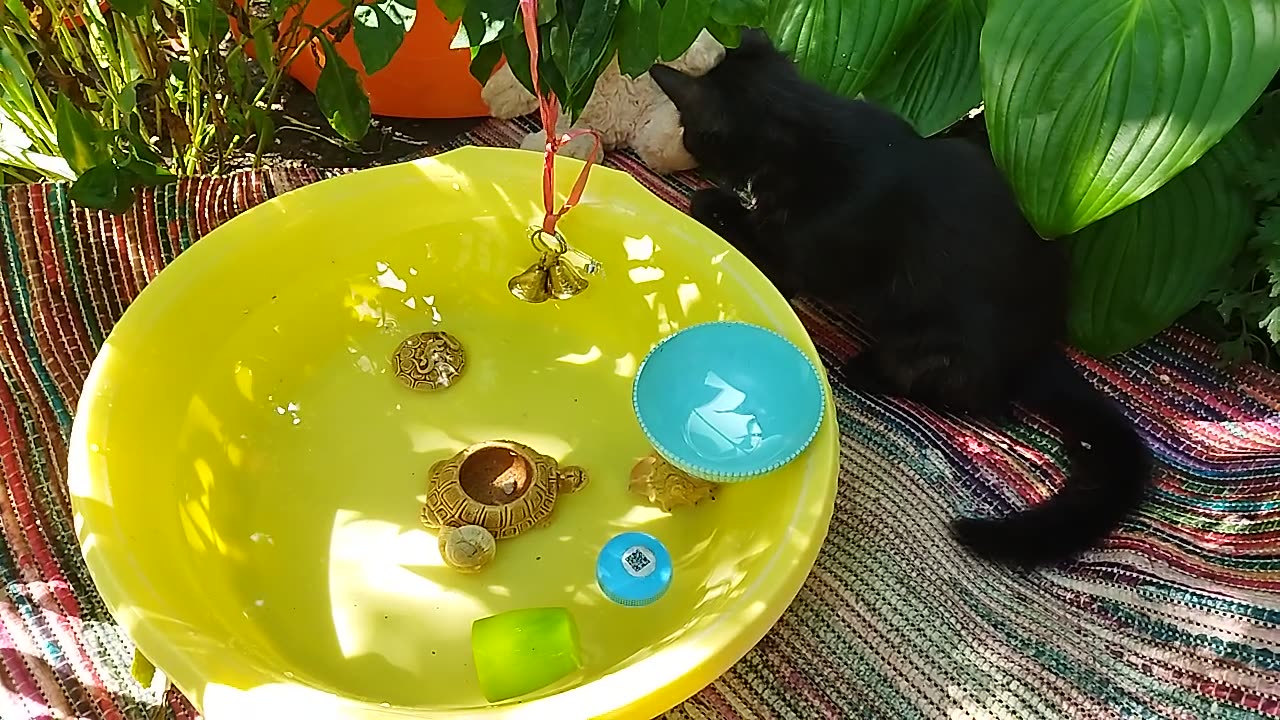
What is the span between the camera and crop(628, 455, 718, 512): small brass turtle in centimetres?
103

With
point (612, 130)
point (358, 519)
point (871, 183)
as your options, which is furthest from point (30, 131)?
point (871, 183)

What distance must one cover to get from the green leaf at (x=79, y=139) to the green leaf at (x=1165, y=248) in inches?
40.8

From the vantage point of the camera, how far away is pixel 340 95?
1.05 m

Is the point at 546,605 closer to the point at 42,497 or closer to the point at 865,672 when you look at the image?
the point at 865,672

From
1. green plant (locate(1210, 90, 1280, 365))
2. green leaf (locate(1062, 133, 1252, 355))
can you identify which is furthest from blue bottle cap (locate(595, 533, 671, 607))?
green plant (locate(1210, 90, 1280, 365))

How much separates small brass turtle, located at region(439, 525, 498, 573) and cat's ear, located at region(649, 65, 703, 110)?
54cm

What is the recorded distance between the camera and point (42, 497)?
971mm

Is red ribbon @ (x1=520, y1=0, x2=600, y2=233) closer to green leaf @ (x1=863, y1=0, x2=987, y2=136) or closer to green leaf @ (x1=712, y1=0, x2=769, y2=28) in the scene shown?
green leaf @ (x1=712, y1=0, x2=769, y2=28)

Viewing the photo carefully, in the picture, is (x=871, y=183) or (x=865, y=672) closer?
(x=865, y=672)

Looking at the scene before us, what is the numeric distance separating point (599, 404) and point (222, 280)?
42 cm

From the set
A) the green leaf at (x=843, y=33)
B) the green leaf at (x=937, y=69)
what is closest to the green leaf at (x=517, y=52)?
the green leaf at (x=843, y=33)

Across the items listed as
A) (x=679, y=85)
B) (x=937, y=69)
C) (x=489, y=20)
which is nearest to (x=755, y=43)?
(x=679, y=85)

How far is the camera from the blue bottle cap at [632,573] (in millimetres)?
948

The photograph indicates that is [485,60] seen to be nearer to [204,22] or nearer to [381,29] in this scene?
[381,29]
